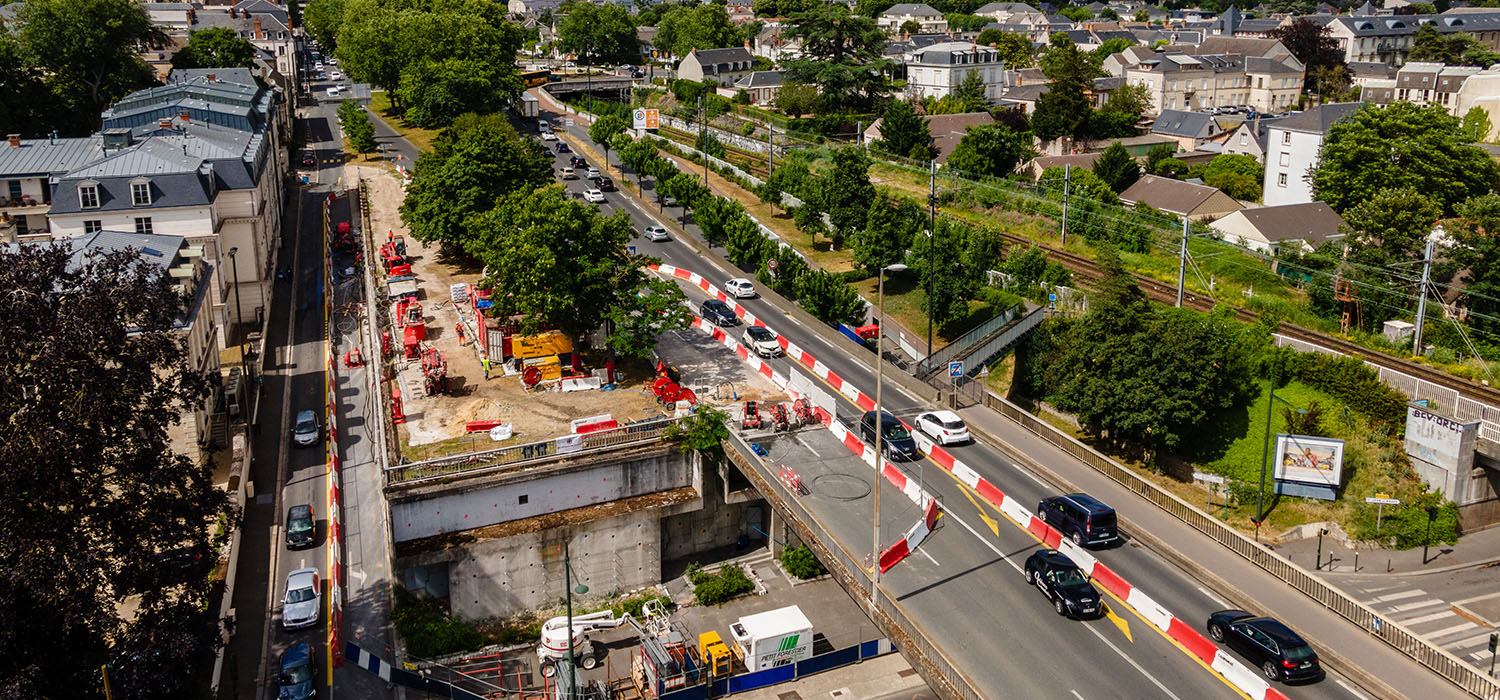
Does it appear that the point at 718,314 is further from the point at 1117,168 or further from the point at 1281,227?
the point at 1117,168

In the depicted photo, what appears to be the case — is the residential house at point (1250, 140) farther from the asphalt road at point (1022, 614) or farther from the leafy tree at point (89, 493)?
the leafy tree at point (89, 493)

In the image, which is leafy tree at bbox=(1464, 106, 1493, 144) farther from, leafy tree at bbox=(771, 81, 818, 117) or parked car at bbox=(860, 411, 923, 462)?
parked car at bbox=(860, 411, 923, 462)

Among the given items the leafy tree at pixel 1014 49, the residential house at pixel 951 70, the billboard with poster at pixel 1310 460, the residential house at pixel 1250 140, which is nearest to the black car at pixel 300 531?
the billboard with poster at pixel 1310 460

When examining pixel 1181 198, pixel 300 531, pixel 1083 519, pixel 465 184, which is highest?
pixel 465 184

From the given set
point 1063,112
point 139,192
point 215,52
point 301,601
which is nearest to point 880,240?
point 301,601

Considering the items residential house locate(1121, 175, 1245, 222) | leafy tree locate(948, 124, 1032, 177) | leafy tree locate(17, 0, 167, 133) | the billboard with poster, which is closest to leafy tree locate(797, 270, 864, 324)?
the billboard with poster

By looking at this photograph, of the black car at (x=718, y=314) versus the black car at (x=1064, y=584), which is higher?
the black car at (x=718, y=314)
